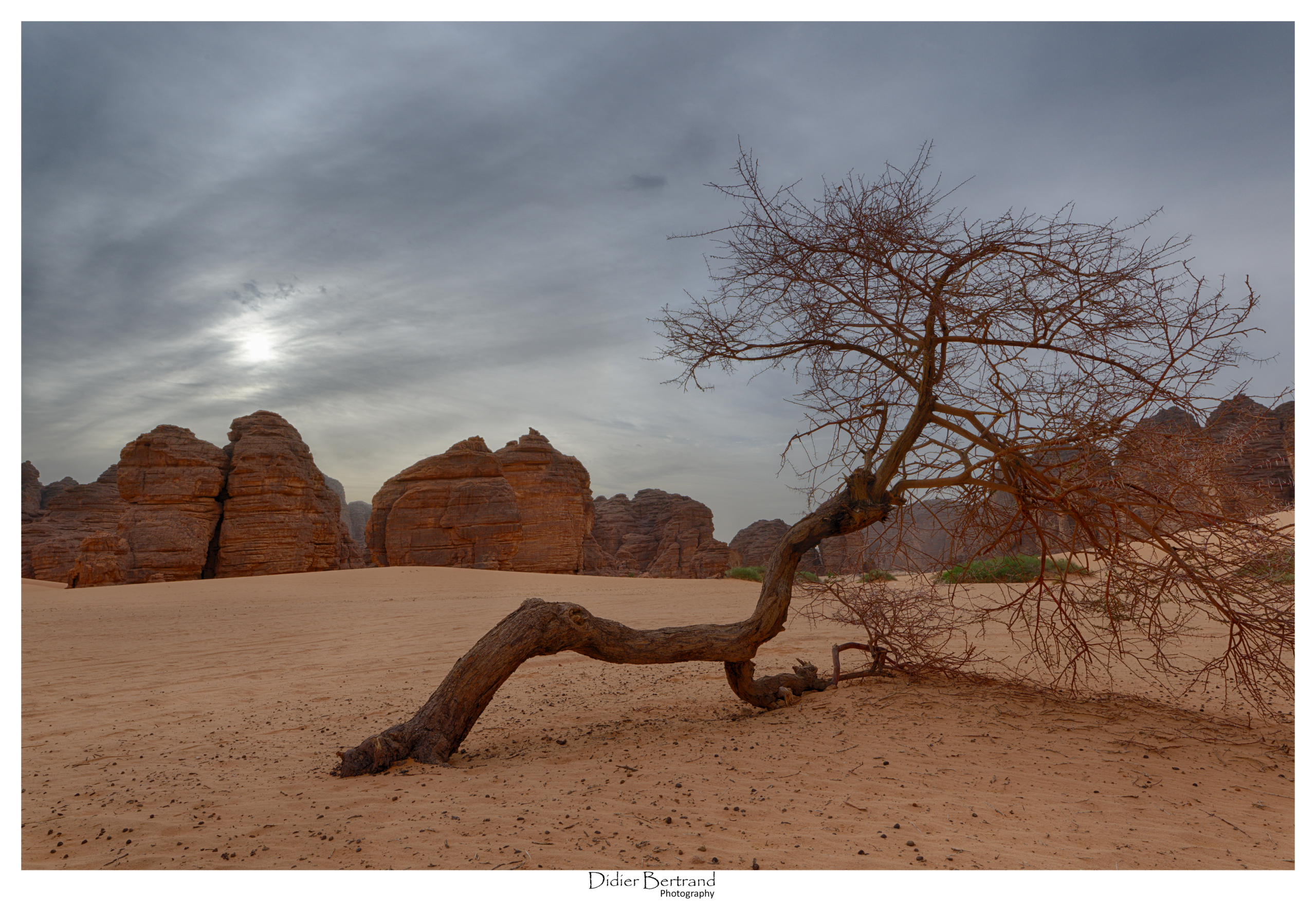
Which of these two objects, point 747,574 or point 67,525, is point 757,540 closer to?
point 747,574

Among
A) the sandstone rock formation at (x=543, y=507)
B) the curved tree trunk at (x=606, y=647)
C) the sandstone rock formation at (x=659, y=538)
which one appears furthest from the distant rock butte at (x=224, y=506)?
the curved tree trunk at (x=606, y=647)

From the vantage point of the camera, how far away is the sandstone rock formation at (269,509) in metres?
31.3

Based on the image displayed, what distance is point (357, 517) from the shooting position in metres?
93.9

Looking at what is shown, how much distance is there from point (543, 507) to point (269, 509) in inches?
598

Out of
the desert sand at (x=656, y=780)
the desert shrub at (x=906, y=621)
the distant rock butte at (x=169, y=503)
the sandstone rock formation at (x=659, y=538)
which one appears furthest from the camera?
the sandstone rock formation at (x=659, y=538)

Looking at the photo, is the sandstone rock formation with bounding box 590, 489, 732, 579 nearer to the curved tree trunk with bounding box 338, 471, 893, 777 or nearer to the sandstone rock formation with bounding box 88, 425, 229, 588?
the sandstone rock formation with bounding box 88, 425, 229, 588

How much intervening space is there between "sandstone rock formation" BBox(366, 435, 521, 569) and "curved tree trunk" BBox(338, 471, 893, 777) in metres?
29.6

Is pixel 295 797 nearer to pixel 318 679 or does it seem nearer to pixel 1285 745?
pixel 318 679

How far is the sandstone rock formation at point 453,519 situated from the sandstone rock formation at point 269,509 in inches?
138

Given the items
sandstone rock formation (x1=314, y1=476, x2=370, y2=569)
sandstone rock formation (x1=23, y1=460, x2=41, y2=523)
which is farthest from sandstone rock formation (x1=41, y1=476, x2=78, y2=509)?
sandstone rock formation (x1=314, y1=476, x2=370, y2=569)

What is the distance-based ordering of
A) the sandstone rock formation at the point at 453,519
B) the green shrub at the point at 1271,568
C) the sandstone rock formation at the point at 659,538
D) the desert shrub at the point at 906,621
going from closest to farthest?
1. the green shrub at the point at 1271,568
2. the desert shrub at the point at 906,621
3. the sandstone rock formation at the point at 453,519
4. the sandstone rock formation at the point at 659,538

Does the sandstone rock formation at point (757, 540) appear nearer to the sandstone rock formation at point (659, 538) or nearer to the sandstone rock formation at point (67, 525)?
the sandstone rock formation at point (659, 538)

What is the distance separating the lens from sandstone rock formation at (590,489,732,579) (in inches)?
2168

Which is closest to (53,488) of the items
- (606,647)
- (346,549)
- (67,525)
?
(67,525)
